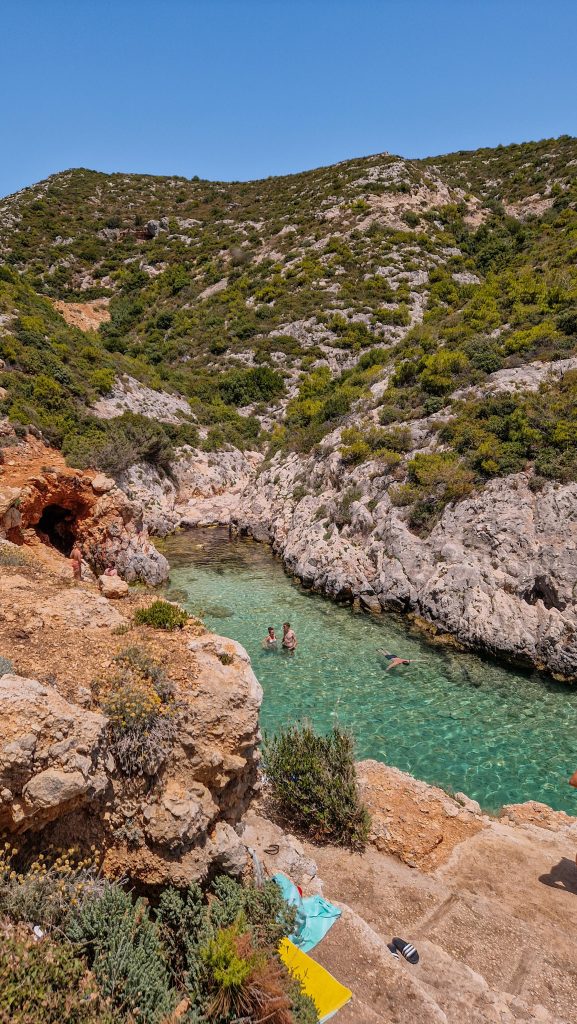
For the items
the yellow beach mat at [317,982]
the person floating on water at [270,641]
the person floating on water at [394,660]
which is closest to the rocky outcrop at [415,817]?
the yellow beach mat at [317,982]

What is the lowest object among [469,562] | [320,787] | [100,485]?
[320,787]

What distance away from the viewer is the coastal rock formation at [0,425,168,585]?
15992 millimetres

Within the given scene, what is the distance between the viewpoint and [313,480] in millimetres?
23266

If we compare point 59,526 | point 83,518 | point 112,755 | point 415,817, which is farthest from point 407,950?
point 59,526

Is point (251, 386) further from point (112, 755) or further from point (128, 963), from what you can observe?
point (128, 963)

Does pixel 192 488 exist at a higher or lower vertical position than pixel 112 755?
higher

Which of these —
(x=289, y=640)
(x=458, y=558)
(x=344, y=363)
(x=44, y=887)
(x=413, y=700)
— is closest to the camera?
(x=44, y=887)

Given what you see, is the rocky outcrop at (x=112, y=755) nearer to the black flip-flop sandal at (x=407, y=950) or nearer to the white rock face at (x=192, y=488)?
the black flip-flop sandal at (x=407, y=950)

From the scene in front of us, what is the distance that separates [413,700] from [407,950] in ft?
22.3

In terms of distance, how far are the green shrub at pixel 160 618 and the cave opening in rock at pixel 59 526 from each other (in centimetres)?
1135

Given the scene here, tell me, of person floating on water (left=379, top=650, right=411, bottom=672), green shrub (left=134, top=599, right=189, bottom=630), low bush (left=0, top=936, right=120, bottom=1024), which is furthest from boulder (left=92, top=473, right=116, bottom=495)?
low bush (left=0, top=936, right=120, bottom=1024)

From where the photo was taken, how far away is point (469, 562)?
1502 centimetres

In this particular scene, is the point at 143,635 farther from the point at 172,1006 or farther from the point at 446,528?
the point at 446,528

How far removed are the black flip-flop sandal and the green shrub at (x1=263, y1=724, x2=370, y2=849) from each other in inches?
76.2
